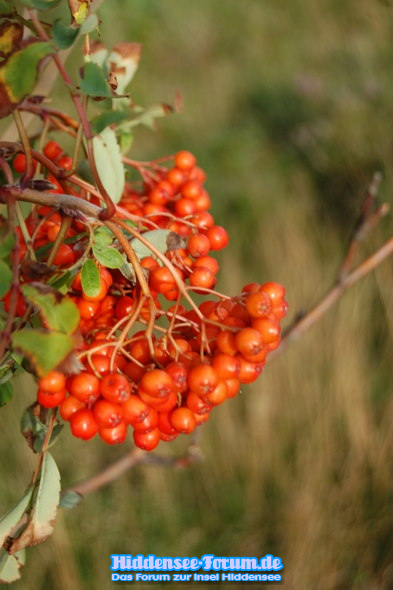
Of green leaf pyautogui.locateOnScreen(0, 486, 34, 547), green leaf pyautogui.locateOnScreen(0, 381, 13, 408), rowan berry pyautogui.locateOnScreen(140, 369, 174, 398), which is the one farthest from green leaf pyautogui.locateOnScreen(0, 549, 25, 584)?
rowan berry pyautogui.locateOnScreen(140, 369, 174, 398)

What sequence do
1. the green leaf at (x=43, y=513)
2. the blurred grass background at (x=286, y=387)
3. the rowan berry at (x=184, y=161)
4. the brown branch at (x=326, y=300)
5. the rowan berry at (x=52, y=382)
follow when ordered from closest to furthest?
1. the rowan berry at (x=52, y=382)
2. the green leaf at (x=43, y=513)
3. the rowan berry at (x=184, y=161)
4. the brown branch at (x=326, y=300)
5. the blurred grass background at (x=286, y=387)

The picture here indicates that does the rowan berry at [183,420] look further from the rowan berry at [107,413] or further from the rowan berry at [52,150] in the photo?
the rowan berry at [52,150]

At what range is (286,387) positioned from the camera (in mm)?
2787

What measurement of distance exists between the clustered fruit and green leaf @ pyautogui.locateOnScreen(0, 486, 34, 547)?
6.2 inches

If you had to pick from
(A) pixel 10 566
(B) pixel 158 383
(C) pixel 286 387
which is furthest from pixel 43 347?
(C) pixel 286 387

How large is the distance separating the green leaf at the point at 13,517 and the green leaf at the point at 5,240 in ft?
1.14

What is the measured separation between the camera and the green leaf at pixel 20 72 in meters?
0.58

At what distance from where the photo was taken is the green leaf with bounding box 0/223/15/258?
586 mm

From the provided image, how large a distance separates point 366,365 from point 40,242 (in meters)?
2.34

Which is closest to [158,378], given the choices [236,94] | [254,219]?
[254,219]

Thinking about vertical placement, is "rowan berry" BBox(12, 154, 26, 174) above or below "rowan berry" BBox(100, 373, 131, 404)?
above

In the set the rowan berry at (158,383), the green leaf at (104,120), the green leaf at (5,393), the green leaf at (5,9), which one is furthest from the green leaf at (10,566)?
the green leaf at (5,9)

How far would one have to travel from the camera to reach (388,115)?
3967mm

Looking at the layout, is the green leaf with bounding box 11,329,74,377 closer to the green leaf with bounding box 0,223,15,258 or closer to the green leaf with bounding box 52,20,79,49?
the green leaf with bounding box 0,223,15,258
